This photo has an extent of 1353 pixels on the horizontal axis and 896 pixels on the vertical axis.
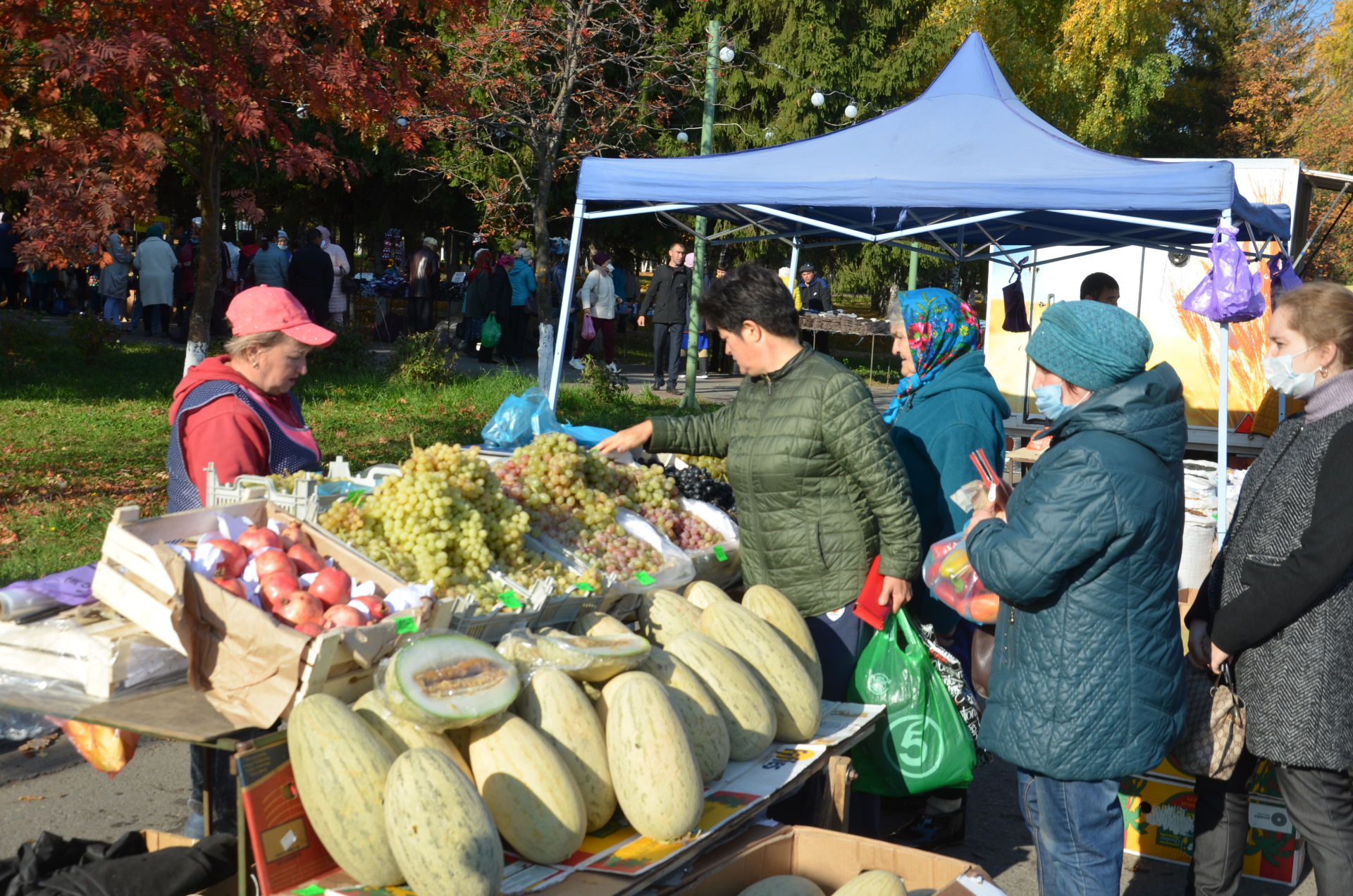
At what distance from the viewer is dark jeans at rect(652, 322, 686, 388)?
1570cm

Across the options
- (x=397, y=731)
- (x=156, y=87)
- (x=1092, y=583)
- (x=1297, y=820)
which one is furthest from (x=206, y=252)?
(x=1297, y=820)

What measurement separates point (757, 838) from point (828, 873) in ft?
0.66

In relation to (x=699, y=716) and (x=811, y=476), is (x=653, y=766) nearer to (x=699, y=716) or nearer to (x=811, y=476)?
(x=699, y=716)

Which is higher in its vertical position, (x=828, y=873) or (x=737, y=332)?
(x=737, y=332)

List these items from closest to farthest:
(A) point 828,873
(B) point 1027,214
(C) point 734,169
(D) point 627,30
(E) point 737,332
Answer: (A) point 828,873, (E) point 737,332, (C) point 734,169, (B) point 1027,214, (D) point 627,30

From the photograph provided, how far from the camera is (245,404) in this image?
3.52 meters

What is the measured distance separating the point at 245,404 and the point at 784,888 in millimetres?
2160

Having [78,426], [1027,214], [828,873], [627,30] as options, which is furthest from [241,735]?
[627,30]

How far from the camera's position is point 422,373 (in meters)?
13.3

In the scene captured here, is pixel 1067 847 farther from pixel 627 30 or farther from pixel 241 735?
pixel 627 30

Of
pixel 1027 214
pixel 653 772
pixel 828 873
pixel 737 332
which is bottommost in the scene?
pixel 828 873

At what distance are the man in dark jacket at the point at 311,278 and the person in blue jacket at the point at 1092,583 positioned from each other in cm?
1349

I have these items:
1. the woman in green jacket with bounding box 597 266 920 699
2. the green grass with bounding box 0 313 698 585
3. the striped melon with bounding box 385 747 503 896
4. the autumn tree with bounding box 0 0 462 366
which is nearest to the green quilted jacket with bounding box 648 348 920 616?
the woman in green jacket with bounding box 597 266 920 699

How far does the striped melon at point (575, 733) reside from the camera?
264 centimetres
